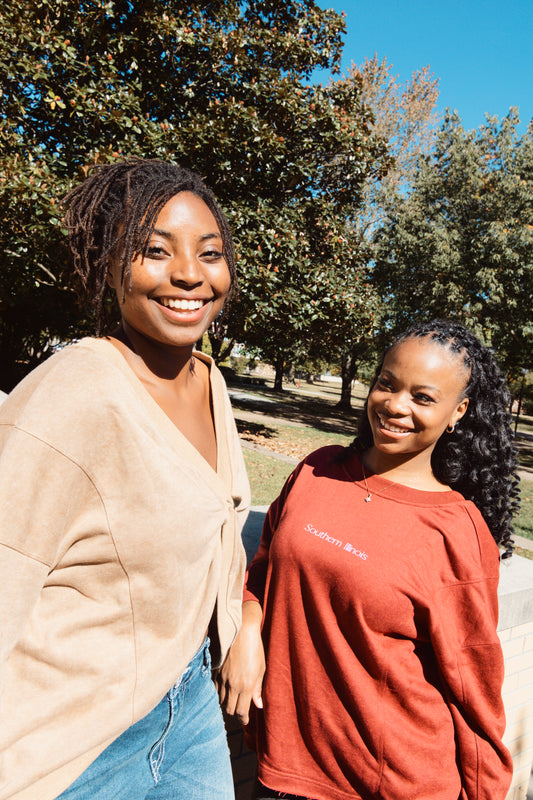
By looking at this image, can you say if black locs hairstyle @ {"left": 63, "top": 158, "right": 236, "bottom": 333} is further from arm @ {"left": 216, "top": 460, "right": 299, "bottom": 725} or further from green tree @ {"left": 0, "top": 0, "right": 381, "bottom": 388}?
green tree @ {"left": 0, "top": 0, "right": 381, "bottom": 388}

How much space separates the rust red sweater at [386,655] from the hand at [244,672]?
0.05 m

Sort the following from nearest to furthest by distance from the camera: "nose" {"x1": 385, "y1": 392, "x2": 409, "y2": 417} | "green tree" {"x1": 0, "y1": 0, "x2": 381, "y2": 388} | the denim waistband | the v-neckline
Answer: the v-neckline
the denim waistband
"nose" {"x1": 385, "y1": 392, "x2": 409, "y2": 417}
"green tree" {"x1": 0, "y1": 0, "x2": 381, "y2": 388}

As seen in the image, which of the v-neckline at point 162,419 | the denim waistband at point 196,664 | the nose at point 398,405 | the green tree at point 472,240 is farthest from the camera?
the green tree at point 472,240

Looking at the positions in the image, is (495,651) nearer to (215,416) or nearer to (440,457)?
(440,457)

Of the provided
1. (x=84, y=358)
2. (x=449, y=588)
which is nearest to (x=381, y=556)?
(x=449, y=588)

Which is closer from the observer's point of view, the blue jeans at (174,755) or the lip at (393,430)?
the blue jeans at (174,755)

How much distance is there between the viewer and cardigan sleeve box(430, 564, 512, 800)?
148cm

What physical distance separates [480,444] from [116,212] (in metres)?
1.43

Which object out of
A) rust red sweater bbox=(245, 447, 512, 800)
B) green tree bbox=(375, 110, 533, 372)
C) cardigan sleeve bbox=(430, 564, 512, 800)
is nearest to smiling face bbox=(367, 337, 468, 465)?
rust red sweater bbox=(245, 447, 512, 800)

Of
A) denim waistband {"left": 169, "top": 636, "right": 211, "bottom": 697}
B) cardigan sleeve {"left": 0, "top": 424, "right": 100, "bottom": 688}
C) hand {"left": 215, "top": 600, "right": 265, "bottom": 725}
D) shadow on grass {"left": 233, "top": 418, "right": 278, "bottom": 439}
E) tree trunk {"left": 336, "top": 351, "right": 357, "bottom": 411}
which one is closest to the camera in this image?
cardigan sleeve {"left": 0, "top": 424, "right": 100, "bottom": 688}

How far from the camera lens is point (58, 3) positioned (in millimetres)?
7418

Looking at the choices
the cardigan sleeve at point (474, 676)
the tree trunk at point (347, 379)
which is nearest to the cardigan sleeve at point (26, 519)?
the cardigan sleeve at point (474, 676)

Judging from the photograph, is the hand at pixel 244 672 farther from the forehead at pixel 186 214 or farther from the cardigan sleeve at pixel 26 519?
the forehead at pixel 186 214

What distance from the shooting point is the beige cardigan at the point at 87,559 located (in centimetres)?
102
